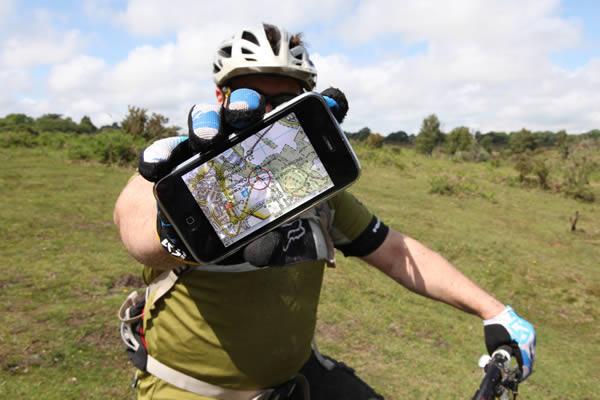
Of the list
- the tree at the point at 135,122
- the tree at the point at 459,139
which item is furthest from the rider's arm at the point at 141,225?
the tree at the point at 459,139

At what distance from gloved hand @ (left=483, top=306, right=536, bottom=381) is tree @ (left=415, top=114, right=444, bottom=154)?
181 feet

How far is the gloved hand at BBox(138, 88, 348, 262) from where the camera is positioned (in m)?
1.18

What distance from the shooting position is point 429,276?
2203 mm

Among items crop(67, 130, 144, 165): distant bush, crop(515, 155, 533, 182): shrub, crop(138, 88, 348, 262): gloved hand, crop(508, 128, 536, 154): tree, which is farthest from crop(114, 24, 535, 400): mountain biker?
crop(508, 128, 536, 154): tree

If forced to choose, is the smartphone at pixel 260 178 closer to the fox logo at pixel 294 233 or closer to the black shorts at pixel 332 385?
the fox logo at pixel 294 233

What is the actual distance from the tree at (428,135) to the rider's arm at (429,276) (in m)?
54.8

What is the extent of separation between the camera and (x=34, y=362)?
3.00 metres

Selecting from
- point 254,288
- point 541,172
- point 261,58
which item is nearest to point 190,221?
point 254,288

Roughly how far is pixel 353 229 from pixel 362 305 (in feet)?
11.4

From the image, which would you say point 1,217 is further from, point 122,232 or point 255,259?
point 255,259

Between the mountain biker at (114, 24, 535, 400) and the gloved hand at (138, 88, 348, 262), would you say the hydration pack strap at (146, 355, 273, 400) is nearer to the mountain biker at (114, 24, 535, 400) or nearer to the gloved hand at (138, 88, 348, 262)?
the mountain biker at (114, 24, 535, 400)

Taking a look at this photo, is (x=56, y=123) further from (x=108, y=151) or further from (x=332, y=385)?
(x=332, y=385)

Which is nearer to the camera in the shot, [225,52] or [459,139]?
[225,52]

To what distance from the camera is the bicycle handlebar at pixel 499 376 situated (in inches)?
62.9
